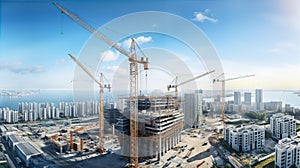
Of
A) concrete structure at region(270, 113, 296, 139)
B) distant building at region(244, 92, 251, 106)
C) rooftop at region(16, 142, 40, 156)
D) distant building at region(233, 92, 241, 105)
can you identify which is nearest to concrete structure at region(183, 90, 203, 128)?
concrete structure at region(270, 113, 296, 139)

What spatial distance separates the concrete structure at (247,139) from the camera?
427 cm

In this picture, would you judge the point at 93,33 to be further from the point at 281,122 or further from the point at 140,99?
the point at 281,122

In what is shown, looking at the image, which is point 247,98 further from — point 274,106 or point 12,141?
point 12,141

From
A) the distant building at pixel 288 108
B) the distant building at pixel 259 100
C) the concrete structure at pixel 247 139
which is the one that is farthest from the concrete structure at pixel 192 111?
the distant building at pixel 259 100

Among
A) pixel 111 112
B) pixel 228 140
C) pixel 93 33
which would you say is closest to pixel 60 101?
pixel 111 112

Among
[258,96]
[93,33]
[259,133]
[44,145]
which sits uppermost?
[93,33]

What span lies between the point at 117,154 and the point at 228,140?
2.87m

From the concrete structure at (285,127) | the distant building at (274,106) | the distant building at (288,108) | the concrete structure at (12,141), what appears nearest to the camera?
the concrete structure at (12,141)

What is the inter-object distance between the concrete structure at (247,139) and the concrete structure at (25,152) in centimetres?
458

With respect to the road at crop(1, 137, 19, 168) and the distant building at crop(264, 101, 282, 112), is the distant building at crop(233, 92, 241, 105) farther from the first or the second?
the road at crop(1, 137, 19, 168)

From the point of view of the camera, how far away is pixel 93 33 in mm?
3248

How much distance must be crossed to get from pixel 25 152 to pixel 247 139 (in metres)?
5.14

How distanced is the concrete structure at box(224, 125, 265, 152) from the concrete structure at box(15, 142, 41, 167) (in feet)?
15.0

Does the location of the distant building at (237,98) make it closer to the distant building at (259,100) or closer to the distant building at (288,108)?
the distant building at (259,100)
